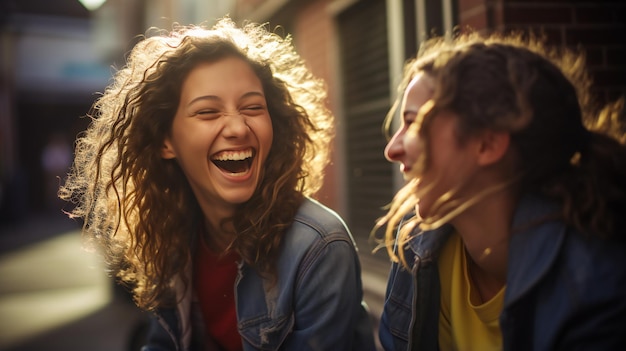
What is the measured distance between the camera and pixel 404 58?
138 inches

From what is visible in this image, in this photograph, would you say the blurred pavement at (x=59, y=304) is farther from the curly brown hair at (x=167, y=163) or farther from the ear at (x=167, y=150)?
the ear at (x=167, y=150)

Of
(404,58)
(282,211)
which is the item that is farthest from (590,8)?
(282,211)

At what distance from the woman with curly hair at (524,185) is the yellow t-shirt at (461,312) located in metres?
0.01

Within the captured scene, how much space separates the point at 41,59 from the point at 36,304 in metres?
14.2

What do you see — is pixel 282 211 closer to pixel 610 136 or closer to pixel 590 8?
pixel 610 136

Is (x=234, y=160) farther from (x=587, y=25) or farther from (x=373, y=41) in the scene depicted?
(x=373, y=41)

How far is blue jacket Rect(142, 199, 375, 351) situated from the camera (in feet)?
6.55

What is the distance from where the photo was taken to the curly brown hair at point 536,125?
1.47 metres

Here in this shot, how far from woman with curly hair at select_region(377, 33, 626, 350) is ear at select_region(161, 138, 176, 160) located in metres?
0.99

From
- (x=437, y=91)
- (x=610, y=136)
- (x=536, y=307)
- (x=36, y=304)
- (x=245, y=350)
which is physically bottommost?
(x=36, y=304)

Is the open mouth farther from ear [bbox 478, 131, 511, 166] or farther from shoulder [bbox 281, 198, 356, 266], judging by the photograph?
ear [bbox 478, 131, 511, 166]

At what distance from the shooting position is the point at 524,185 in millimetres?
1591

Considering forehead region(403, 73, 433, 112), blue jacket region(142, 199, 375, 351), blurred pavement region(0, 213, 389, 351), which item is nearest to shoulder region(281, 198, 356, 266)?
blue jacket region(142, 199, 375, 351)

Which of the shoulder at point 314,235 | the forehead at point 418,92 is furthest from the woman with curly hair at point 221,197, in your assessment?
the forehead at point 418,92
